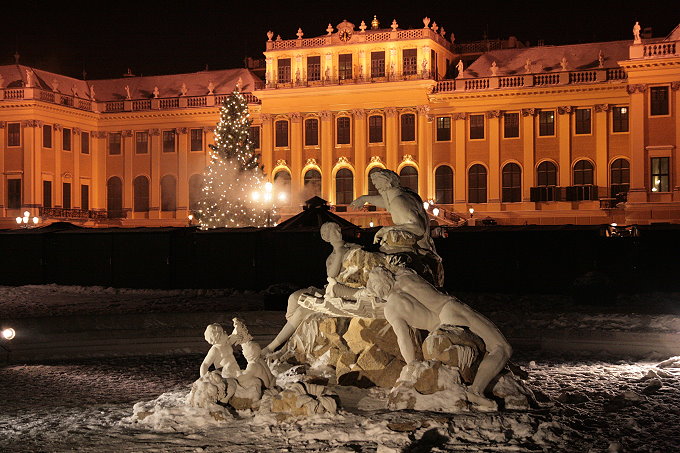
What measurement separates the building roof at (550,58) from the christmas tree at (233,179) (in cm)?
1564

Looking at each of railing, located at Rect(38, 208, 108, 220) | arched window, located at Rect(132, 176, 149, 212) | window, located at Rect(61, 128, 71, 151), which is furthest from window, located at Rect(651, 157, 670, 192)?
window, located at Rect(61, 128, 71, 151)

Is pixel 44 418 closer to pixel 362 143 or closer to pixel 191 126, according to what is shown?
pixel 362 143

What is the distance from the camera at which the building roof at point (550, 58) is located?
54344 mm

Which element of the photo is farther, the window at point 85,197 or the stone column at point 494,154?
the window at point 85,197

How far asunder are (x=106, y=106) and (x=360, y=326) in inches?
2200

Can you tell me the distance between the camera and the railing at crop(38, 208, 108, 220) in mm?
57159

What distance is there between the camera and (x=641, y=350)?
39.4 ft

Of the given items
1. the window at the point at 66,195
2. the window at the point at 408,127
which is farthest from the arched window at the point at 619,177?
the window at the point at 66,195

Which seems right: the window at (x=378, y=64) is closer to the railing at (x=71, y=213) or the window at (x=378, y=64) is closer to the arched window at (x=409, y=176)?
the arched window at (x=409, y=176)

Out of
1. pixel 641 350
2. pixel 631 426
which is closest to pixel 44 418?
pixel 631 426

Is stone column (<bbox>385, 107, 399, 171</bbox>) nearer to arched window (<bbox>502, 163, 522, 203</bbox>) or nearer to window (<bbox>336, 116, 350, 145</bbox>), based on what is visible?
window (<bbox>336, 116, 350, 145</bbox>)

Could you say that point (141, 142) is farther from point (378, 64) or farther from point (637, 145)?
point (637, 145)

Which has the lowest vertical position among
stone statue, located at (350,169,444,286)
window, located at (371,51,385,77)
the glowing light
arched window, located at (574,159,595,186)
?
the glowing light

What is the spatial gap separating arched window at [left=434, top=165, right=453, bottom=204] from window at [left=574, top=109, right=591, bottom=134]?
24.3 feet
